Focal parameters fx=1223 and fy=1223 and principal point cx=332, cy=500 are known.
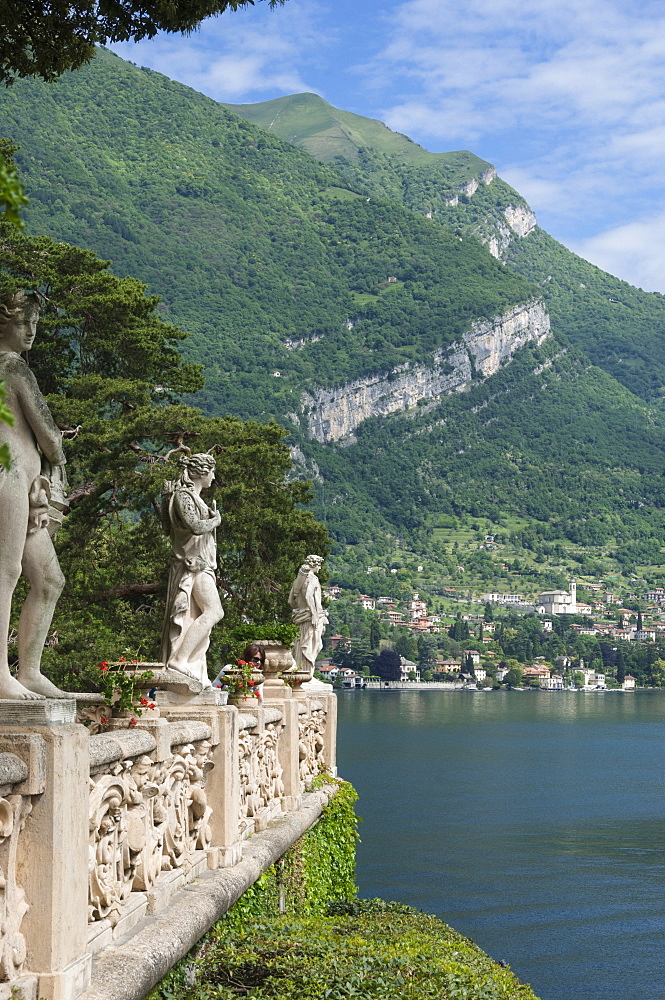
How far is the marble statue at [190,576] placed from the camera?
10.1 m

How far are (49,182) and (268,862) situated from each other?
152m

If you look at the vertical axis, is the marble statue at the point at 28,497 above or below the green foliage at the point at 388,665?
above

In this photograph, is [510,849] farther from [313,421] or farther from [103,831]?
[313,421]

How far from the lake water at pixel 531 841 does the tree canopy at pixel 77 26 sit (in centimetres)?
2111

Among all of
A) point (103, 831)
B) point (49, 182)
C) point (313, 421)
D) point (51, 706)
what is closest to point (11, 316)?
point (51, 706)

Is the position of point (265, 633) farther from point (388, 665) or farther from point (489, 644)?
point (489, 644)

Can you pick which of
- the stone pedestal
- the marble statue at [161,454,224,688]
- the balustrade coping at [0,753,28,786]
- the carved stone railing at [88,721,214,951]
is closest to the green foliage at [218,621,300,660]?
the marble statue at [161,454,224,688]

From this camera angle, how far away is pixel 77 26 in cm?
884

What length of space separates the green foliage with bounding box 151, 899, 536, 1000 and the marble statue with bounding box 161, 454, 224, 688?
222 cm

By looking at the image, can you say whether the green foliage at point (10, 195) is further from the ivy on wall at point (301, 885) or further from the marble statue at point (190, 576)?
the marble statue at point (190, 576)

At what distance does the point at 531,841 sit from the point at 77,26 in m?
40.1

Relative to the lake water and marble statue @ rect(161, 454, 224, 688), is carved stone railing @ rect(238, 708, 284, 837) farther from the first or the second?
the lake water

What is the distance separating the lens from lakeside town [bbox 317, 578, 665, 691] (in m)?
156

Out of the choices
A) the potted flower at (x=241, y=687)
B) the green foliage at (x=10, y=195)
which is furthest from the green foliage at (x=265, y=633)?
the green foliage at (x=10, y=195)
